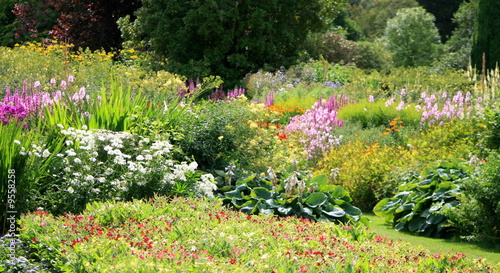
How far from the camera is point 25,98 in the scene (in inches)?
302

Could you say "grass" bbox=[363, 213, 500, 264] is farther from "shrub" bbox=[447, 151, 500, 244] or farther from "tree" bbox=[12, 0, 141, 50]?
"tree" bbox=[12, 0, 141, 50]

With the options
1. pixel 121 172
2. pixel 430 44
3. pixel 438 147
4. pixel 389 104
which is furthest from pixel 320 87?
pixel 430 44

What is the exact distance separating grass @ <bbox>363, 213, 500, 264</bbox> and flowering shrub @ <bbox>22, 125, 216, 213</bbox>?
219cm

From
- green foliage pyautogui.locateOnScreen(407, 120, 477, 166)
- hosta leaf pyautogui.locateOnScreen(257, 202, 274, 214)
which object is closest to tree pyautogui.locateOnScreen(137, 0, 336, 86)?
green foliage pyautogui.locateOnScreen(407, 120, 477, 166)

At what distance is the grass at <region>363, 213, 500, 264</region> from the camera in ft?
19.9

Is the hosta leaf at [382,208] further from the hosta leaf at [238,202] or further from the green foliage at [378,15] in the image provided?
the green foliage at [378,15]

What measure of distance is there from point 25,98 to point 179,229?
13.3ft

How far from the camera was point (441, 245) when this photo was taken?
21.2ft

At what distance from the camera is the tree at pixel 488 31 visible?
71.3ft

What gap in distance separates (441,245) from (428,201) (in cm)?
74

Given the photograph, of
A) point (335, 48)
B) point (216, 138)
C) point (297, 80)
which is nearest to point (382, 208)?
point (216, 138)

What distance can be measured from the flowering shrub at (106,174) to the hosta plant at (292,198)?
0.47m

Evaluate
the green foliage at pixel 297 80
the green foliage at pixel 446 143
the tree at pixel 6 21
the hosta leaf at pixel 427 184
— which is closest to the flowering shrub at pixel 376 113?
the green foliage at pixel 446 143

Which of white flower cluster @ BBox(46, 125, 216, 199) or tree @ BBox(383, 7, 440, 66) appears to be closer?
white flower cluster @ BBox(46, 125, 216, 199)
